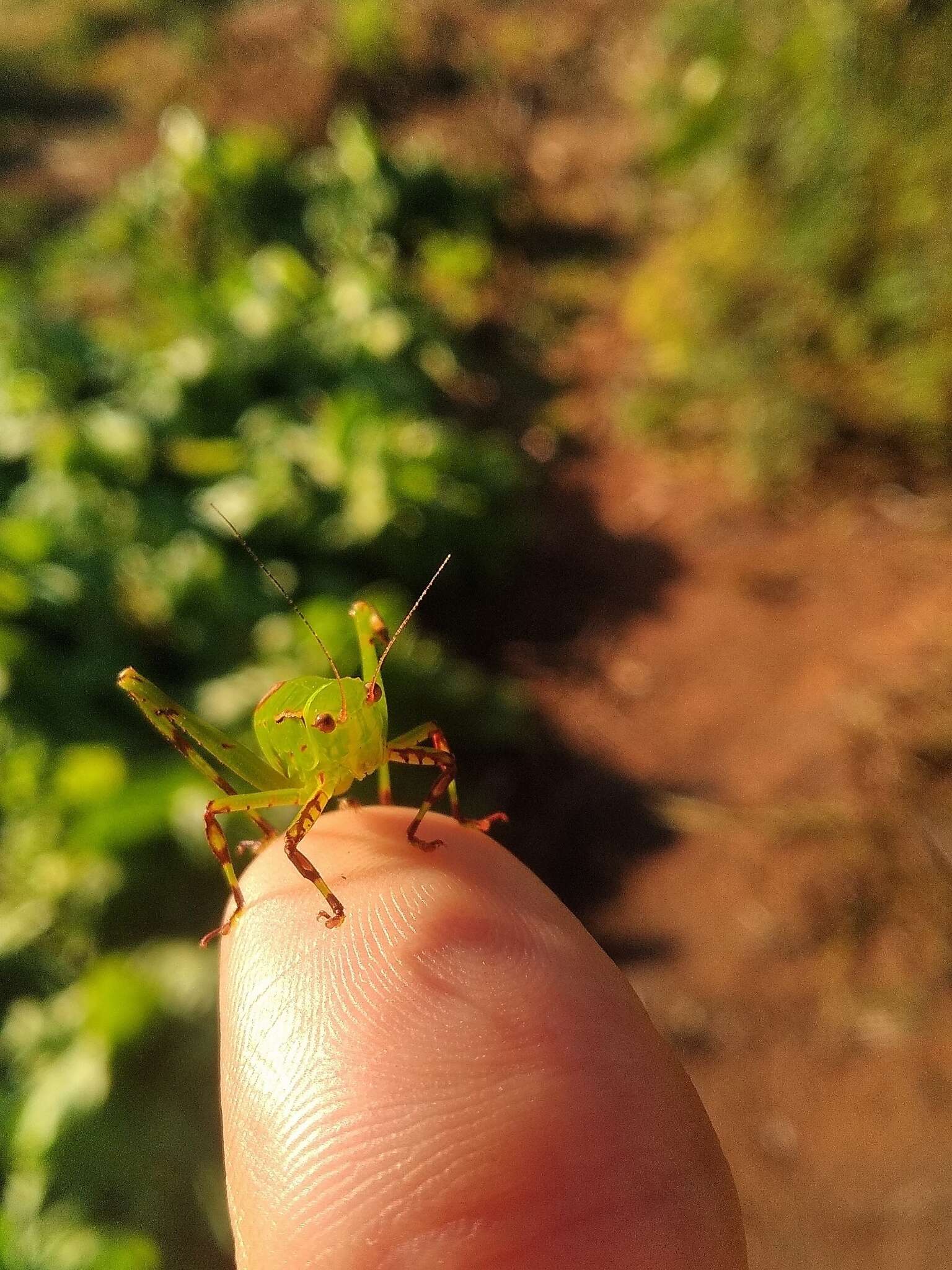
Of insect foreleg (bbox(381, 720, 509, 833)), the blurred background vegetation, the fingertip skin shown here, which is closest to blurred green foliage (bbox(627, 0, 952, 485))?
the blurred background vegetation

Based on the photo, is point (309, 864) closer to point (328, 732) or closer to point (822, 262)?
point (328, 732)

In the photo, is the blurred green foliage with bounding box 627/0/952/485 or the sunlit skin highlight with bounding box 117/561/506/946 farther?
the blurred green foliage with bounding box 627/0/952/485

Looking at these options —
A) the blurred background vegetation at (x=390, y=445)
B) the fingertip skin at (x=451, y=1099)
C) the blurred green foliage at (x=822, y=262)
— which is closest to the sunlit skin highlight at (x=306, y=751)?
the fingertip skin at (x=451, y=1099)

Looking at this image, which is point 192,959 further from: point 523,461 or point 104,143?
point 104,143

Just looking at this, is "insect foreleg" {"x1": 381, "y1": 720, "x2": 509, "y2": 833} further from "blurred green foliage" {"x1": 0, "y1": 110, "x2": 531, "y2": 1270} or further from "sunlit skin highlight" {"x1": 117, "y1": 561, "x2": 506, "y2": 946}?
"blurred green foliage" {"x1": 0, "y1": 110, "x2": 531, "y2": 1270}

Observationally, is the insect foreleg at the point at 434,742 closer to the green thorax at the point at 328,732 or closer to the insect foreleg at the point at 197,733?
the green thorax at the point at 328,732

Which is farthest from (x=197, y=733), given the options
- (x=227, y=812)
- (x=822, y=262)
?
(x=822, y=262)

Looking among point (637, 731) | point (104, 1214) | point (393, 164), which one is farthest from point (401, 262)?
point (104, 1214)
